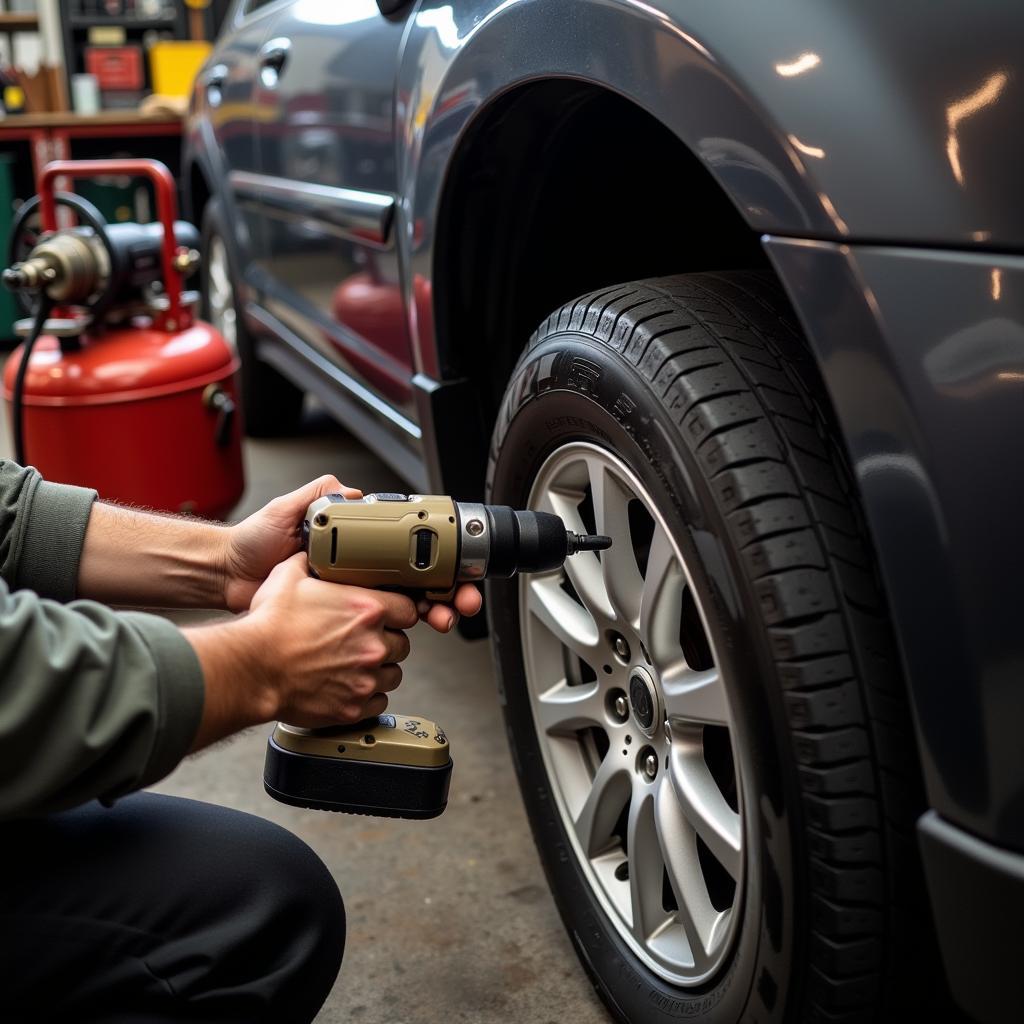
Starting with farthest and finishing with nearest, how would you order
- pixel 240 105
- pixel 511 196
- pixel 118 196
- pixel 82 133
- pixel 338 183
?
pixel 118 196, pixel 82 133, pixel 240 105, pixel 338 183, pixel 511 196

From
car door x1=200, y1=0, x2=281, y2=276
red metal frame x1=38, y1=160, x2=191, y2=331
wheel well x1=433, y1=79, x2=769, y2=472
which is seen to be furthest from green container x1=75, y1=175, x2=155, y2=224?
wheel well x1=433, y1=79, x2=769, y2=472

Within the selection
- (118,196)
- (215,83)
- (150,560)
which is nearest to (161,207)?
(215,83)

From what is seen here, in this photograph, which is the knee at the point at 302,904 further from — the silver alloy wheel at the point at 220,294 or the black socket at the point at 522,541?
the silver alloy wheel at the point at 220,294

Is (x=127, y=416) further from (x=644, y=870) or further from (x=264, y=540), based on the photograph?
(x=644, y=870)

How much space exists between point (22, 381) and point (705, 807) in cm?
194

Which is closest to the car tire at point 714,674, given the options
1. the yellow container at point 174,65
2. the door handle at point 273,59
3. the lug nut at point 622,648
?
the lug nut at point 622,648

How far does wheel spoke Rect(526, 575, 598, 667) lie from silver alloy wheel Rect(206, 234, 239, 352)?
2220 millimetres

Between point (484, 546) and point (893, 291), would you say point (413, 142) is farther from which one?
point (893, 291)

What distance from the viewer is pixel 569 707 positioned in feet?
4.58

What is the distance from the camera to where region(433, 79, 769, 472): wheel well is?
1.47 m

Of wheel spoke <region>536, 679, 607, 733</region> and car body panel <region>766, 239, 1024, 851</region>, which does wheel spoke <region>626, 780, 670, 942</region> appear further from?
car body panel <region>766, 239, 1024, 851</region>

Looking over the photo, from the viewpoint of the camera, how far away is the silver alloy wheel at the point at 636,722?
115 centimetres

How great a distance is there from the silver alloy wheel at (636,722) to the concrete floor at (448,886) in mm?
214

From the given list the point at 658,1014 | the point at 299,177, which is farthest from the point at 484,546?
the point at 299,177
